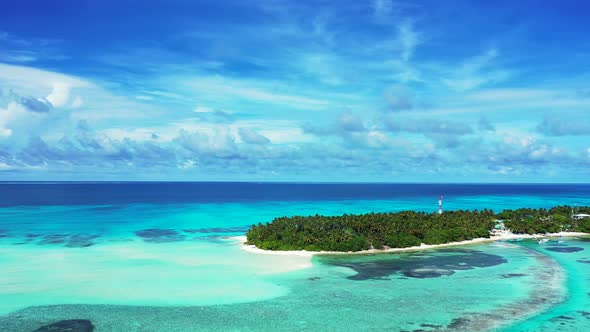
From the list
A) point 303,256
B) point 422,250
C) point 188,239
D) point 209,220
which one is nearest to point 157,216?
point 209,220

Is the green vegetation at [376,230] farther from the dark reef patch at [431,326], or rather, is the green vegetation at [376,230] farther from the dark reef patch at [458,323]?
the dark reef patch at [431,326]

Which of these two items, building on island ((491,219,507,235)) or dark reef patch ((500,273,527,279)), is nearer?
dark reef patch ((500,273,527,279))

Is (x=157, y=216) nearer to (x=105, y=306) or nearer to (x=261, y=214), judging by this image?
(x=261, y=214)

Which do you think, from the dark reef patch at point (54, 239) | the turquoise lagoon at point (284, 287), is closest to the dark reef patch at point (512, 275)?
the turquoise lagoon at point (284, 287)

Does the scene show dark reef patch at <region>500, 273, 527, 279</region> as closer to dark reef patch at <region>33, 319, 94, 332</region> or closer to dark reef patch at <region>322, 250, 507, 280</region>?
dark reef patch at <region>322, 250, 507, 280</region>

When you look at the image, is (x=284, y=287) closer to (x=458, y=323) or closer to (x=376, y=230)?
(x=458, y=323)

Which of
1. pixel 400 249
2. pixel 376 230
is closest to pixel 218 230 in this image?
pixel 376 230

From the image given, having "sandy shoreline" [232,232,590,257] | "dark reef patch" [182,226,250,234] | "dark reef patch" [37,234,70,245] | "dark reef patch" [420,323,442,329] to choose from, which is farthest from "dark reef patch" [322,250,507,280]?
"dark reef patch" [37,234,70,245]
